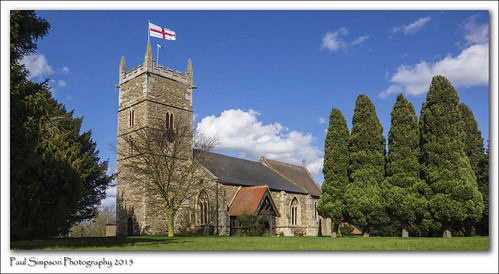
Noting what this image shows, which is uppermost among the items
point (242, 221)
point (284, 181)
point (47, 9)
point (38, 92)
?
point (47, 9)

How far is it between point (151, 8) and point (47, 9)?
2796 millimetres

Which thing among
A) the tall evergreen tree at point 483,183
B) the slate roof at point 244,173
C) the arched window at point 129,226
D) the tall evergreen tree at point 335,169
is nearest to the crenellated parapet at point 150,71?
the slate roof at point 244,173

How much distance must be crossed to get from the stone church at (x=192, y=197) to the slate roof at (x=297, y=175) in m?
5.23

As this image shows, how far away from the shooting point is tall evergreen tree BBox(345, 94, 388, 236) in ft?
64.9

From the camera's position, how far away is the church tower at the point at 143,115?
30.7 m

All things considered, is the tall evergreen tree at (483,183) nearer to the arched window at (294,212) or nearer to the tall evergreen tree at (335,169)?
the tall evergreen tree at (335,169)

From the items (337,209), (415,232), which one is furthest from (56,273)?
(415,232)

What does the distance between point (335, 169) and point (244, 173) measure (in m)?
15.5

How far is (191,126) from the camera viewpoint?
34562 mm

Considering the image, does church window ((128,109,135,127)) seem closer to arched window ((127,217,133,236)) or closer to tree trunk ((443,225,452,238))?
arched window ((127,217,133,236))

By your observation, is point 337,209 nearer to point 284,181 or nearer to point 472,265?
point 472,265

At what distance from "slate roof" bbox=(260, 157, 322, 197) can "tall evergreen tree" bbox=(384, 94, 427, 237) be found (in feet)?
70.8

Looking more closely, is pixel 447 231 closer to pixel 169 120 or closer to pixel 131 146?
pixel 169 120

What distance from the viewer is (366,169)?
811 inches
